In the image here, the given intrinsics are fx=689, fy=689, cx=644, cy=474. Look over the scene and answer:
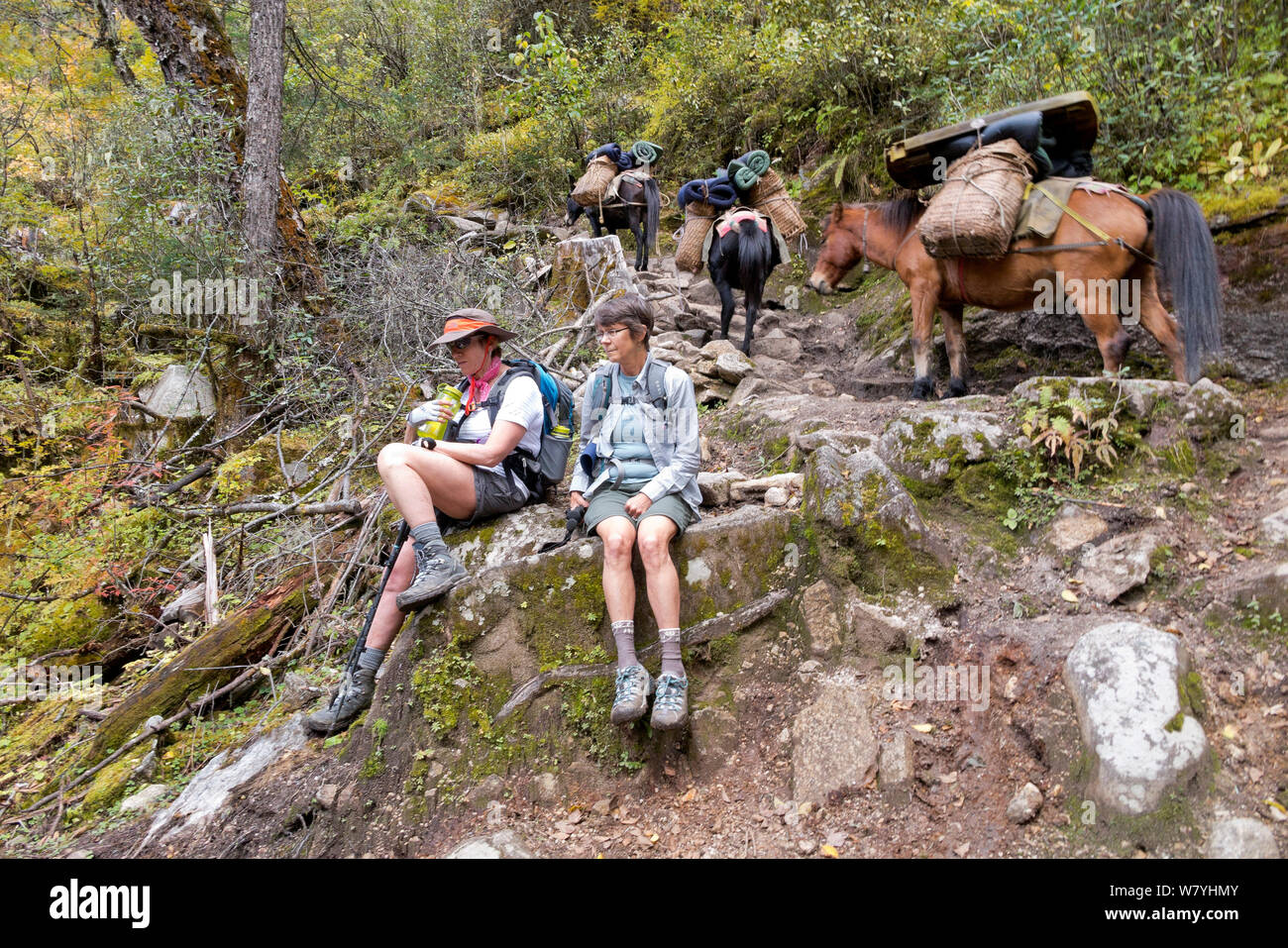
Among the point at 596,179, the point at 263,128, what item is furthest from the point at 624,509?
the point at 596,179

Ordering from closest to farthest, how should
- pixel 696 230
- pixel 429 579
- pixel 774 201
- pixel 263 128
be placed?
1. pixel 429 579
2. pixel 263 128
3. pixel 774 201
4. pixel 696 230

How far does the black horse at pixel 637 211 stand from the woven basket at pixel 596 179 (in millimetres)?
181

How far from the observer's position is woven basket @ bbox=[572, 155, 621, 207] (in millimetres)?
11250

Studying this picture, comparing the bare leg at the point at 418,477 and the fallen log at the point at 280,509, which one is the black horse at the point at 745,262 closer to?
the fallen log at the point at 280,509

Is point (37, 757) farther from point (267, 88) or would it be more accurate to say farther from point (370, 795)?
point (267, 88)

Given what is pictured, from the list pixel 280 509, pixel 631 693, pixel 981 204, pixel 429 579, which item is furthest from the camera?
pixel 280 509

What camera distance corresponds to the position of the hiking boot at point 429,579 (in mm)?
3436

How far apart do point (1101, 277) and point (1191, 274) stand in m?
0.56

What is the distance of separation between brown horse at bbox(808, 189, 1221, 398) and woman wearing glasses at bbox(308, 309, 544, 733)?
12.8ft

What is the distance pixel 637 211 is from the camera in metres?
11.1

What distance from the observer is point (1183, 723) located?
248 cm

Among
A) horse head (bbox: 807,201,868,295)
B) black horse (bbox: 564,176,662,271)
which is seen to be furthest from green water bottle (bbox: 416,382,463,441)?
black horse (bbox: 564,176,662,271)

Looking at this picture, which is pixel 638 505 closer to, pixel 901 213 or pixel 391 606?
pixel 391 606

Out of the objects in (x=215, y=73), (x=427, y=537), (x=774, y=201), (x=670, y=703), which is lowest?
(x=670, y=703)
